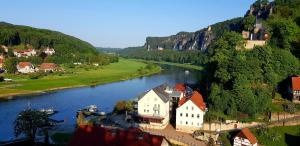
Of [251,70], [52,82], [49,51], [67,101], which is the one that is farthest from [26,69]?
[251,70]

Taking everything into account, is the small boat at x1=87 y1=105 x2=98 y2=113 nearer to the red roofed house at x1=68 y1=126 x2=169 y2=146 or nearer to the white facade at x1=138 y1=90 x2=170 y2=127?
the white facade at x1=138 y1=90 x2=170 y2=127

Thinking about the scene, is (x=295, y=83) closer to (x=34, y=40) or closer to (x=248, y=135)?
(x=248, y=135)

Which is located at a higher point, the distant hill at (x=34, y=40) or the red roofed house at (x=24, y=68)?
the distant hill at (x=34, y=40)

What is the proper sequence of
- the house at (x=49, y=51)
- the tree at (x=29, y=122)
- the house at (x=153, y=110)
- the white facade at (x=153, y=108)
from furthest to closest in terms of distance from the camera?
the house at (x=49, y=51), the white facade at (x=153, y=108), the house at (x=153, y=110), the tree at (x=29, y=122)

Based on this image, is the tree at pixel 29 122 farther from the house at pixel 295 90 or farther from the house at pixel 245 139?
the house at pixel 295 90


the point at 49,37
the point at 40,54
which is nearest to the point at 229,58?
the point at 40,54

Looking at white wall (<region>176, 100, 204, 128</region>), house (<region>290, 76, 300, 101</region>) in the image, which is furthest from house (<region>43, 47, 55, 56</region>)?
house (<region>290, 76, 300, 101</region>)

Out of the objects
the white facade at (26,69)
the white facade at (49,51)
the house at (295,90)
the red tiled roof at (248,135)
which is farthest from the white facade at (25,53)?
the red tiled roof at (248,135)
